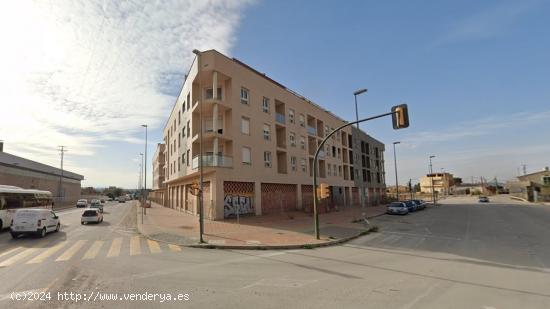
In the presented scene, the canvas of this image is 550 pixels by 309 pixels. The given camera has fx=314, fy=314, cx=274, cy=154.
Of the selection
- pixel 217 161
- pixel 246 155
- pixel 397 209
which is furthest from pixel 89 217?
pixel 397 209

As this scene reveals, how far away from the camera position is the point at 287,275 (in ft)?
29.9

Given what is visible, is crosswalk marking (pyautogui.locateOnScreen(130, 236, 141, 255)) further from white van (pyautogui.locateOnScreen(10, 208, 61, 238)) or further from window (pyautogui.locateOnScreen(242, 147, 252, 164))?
window (pyautogui.locateOnScreen(242, 147, 252, 164))

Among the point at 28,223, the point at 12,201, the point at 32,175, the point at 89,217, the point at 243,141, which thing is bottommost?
the point at 89,217

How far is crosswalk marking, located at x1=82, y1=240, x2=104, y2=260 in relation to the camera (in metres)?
11.9

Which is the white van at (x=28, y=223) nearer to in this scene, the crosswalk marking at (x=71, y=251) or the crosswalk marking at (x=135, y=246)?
the crosswalk marking at (x=71, y=251)

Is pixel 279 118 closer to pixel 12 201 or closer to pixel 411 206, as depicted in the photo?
pixel 411 206

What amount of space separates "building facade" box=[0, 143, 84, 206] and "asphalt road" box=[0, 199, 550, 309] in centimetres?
3973

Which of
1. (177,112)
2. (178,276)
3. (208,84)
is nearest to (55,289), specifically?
(178,276)

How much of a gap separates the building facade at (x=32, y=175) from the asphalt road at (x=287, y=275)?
1564 inches

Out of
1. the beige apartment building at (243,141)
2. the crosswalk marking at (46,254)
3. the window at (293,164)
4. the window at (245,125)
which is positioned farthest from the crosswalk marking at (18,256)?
the window at (293,164)

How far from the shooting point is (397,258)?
11.9m

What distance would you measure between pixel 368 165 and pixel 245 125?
42340 millimetres

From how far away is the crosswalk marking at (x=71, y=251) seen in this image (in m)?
11.5

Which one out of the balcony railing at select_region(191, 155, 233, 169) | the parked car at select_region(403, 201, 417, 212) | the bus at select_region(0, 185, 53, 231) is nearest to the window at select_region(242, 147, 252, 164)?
the balcony railing at select_region(191, 155, 233, 169)
